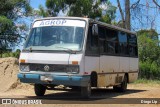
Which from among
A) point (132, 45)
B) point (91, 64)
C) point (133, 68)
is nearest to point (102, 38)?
point (91, 64)

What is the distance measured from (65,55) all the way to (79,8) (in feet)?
67.6

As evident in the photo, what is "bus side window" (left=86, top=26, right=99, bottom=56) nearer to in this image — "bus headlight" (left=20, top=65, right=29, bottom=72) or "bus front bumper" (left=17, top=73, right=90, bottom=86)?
"bus front bumper" (left=17, top=73, right=90, bottom=86)

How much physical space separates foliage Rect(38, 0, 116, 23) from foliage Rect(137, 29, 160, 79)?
3619 mm

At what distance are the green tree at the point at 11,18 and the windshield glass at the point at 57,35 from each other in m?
17.3

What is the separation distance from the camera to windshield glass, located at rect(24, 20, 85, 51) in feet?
50.1

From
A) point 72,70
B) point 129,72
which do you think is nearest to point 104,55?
point 72,70

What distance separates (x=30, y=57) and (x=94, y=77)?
2681 mm

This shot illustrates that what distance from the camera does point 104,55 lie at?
17.6 metres

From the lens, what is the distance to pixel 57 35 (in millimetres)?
15562

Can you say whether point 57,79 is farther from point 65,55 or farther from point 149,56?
point 149,56

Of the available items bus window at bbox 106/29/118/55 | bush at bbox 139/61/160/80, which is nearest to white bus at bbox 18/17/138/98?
bus window at bbox 106/29/118/55

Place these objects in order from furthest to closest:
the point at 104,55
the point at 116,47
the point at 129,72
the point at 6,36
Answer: the point at 6,36 < the point at 129,72 < the point at 116,47 < the point at 104,55

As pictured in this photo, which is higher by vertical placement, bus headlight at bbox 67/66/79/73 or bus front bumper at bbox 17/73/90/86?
bus headlight at bbox 67/66/79/73

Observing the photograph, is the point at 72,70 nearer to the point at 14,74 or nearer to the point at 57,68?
the point at 57,68
